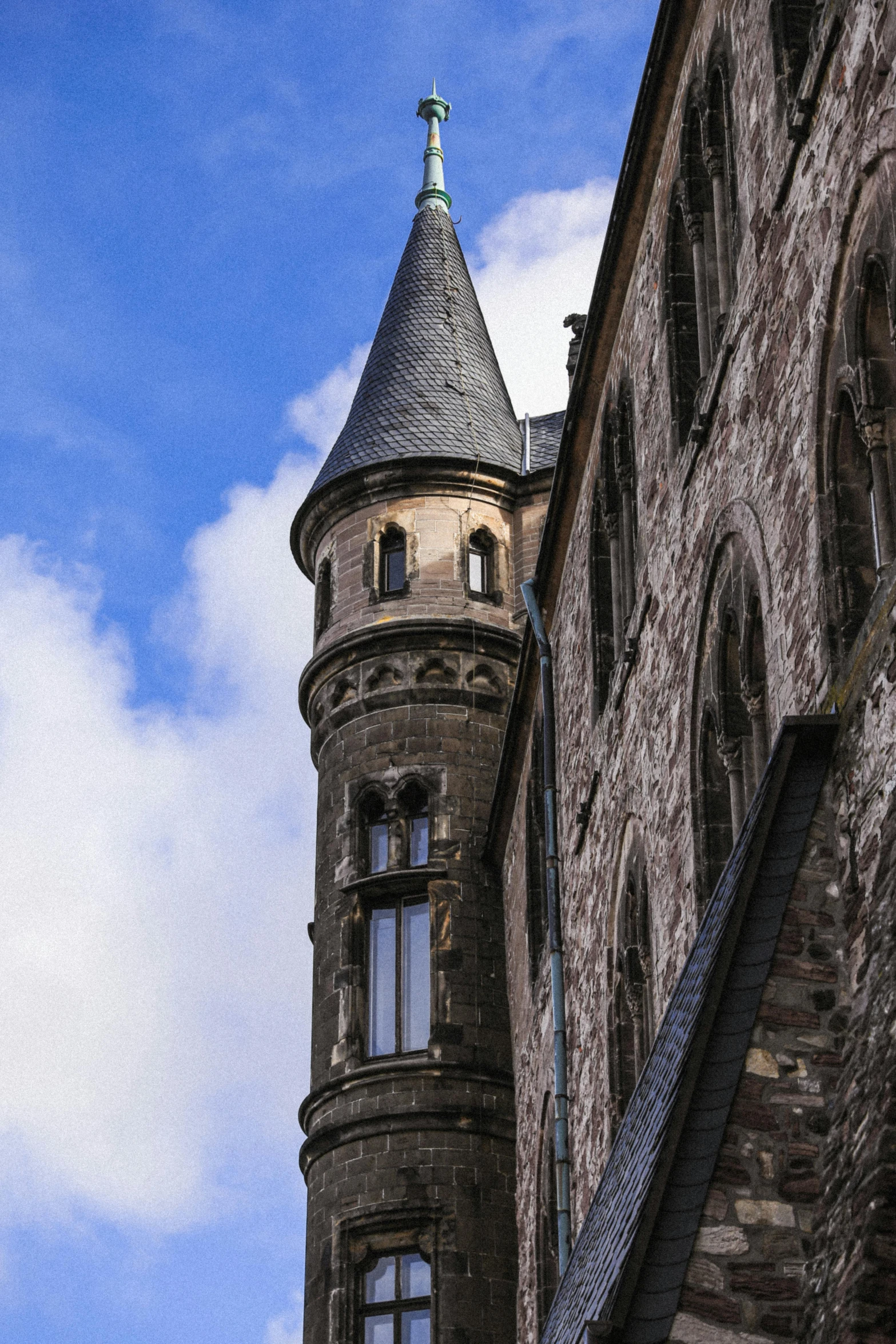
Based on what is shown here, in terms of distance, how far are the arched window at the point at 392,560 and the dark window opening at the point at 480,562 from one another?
2.36 ft

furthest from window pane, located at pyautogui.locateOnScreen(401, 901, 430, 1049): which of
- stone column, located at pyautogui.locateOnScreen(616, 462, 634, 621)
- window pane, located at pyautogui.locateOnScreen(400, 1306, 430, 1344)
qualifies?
stone column, located at pyautogui.locateOnScreen(616, 462, 634, 621)

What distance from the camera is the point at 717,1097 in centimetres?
860

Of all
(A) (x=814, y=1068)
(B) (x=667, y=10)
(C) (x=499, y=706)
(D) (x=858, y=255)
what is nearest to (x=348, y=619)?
(C) (x=499, y=706)

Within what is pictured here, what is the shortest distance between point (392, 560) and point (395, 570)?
0.42 ft

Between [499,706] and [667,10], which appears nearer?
[667,10]

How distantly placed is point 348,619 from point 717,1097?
16.5m

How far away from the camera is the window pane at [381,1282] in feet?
69.6

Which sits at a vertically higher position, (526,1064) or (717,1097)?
(526,1064)

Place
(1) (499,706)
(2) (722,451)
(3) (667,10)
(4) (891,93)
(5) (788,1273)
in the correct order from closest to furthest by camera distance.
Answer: (5) (788,1273) → (4) (891,93) → (2) (722,451) → (3) (667,10) → (1) (499,706)

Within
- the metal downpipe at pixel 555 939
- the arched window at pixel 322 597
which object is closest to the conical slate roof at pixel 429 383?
the arched window at pixel 322 597

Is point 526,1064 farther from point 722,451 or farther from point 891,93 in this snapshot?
point 891,93

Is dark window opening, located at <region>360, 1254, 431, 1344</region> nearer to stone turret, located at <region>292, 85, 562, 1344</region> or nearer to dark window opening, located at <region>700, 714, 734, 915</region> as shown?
stone turret, located at <region>292, 85, 562, 1344</region>

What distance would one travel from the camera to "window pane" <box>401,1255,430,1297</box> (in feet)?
69.2

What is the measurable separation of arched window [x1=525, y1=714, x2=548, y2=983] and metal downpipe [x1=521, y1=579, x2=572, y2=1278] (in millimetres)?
502
